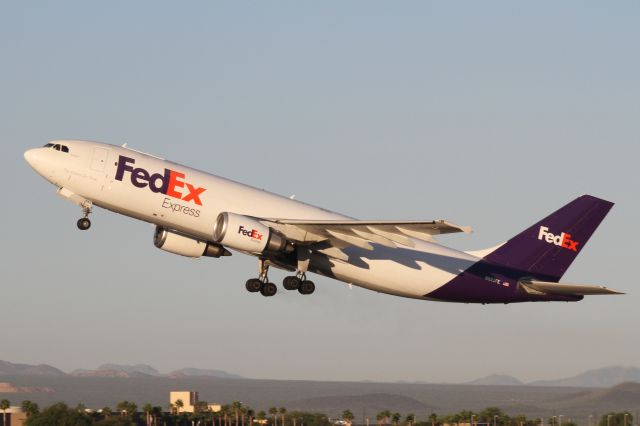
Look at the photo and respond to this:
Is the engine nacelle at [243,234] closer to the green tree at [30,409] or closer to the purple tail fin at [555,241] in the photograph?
the purple tail fin at [555,241]

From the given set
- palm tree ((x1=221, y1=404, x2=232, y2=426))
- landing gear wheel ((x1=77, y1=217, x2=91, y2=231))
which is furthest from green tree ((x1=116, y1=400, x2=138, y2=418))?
landing gear wheel ((x1=77, y1=217, x2=91, y2=231))

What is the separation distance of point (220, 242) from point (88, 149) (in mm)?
7211

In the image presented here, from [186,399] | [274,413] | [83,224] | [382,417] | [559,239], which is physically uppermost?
[559,239]

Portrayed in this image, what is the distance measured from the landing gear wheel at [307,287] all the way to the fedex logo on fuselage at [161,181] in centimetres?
677

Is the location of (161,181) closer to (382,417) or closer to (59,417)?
(59,417)

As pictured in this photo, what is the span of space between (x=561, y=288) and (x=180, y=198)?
59.9 ft

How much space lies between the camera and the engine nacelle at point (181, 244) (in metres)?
50.6

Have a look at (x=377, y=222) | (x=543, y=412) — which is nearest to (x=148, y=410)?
(x=377, y=222)

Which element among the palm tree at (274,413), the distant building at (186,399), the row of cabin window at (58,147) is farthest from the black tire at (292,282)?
the distant building at (186,399)

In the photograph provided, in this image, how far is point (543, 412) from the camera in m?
169

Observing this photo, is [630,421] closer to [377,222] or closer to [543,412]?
[543,412]

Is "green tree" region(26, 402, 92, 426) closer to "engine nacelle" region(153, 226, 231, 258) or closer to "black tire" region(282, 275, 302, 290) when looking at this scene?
"engine nacelle" region(153, 226, 231, 258)

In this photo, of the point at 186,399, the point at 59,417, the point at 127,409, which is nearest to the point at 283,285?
the point at 59,417

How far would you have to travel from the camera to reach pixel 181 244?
1994 inches
